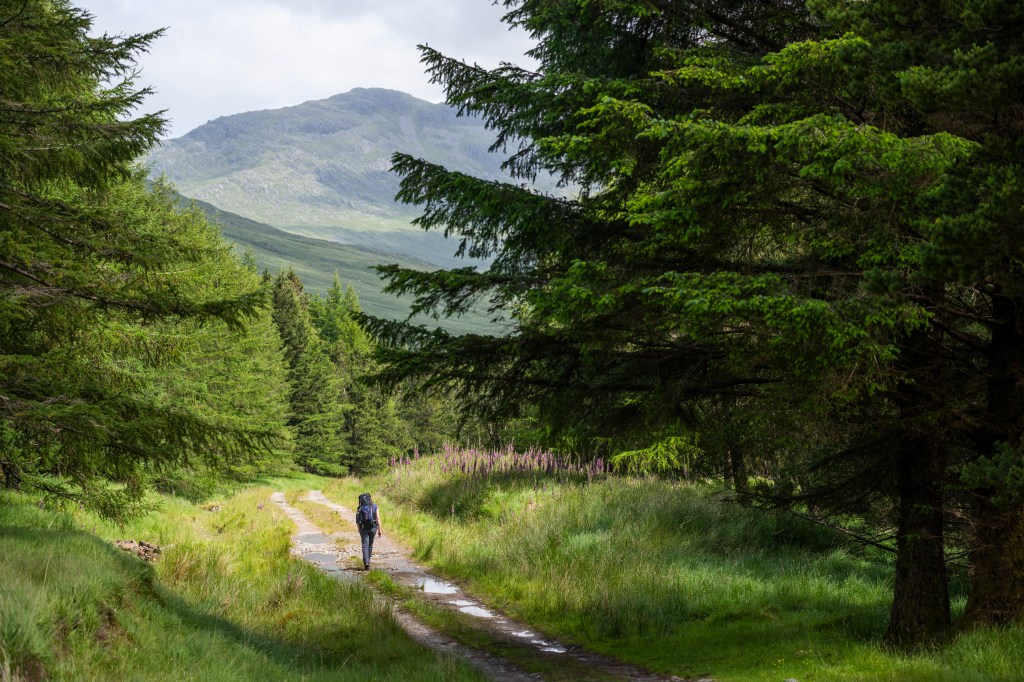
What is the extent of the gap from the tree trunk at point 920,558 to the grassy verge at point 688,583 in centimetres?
41

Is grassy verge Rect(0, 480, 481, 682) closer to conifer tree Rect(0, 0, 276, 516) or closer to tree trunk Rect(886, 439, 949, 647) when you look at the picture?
conifer tree Rect(0, 0, 276, 516)

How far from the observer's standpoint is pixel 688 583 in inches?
384

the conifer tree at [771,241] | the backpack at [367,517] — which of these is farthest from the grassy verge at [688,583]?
the backpack at [367,517]

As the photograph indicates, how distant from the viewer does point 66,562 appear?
582 cm

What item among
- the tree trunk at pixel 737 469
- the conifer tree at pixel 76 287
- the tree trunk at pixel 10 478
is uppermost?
the conifer tree at pixel 76 287

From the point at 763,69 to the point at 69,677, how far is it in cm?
668

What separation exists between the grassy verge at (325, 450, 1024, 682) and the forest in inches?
2.5

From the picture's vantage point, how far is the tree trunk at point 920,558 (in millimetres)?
6848

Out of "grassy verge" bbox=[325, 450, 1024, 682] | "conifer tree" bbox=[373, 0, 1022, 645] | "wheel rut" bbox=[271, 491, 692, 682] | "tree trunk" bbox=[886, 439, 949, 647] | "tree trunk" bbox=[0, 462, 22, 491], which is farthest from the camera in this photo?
"tree trunk" bbox=[0, 462, 22, 491]

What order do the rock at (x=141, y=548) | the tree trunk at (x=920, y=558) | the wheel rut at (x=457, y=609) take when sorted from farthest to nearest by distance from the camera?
the rock at (x=141, y=548)
the wheel rut at (x=457, y=609)
the tree trunk at (x=920, y=558)

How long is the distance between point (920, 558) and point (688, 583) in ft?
11.1

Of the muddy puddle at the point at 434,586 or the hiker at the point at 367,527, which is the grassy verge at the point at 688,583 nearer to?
the muddy puddle at the point at 434,586

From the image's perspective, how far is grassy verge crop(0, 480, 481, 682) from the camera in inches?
184

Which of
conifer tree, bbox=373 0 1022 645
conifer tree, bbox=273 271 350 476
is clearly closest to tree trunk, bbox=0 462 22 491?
conifer tree, bbox=373 0 1022 645
